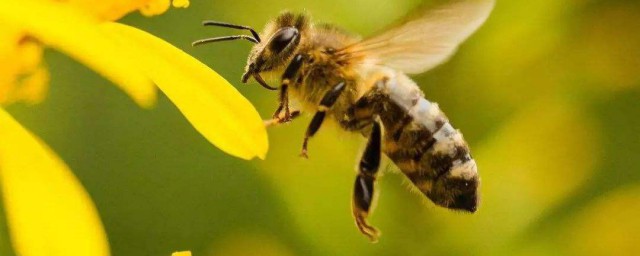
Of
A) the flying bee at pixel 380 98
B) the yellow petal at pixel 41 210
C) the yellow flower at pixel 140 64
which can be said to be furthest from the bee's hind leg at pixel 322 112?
the yellow petal at pixel 41 210

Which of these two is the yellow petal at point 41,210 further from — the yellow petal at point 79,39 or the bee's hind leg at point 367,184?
the bee's hind leg at point 367,184

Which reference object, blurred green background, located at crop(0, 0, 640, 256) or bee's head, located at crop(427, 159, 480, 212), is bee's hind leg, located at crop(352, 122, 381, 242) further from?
blurred green background, located at crop(0, 0, 640, 256)

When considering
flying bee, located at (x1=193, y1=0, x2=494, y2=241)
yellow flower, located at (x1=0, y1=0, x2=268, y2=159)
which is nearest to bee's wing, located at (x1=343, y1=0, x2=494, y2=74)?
flying bee, located at (x1=193, y1=0, x2=494, y2=241)

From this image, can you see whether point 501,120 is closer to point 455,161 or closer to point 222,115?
point 455,161

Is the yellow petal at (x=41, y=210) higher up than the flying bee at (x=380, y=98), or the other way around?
the flying bee at (x=380, y=98)

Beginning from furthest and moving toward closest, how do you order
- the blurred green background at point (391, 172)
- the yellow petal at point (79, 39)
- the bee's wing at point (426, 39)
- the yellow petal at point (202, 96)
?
the blurred green background at point (391, 172) < the bee's wing at point (426, 39) < the yellow petal at point (202, 96) < the yellow petal at point (79, 39)

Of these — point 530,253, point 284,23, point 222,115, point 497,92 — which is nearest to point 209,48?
point 497,92

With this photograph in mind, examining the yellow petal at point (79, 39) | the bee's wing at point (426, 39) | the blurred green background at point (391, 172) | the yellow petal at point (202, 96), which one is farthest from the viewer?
the blurred green background at point (391, 172)
